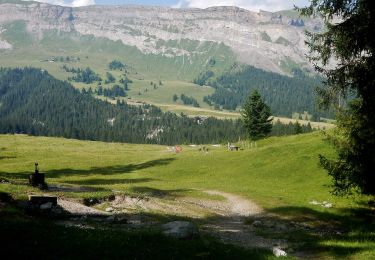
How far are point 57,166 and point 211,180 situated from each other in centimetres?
3399

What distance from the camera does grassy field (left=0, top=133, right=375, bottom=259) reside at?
29303 millimetres

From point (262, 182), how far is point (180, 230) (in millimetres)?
36910

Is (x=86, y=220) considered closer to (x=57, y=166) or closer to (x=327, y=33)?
(x=327, y=33)

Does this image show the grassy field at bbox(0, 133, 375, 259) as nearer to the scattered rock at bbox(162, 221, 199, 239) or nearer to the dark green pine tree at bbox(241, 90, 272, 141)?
the scattered rock at bbox(162, 221, 199, 239)

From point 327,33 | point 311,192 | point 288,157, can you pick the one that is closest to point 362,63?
point 327,33

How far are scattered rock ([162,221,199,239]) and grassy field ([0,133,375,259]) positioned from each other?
21.7ft

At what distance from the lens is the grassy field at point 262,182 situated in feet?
96.1

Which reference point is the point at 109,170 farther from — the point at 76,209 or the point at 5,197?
the point at 5,197

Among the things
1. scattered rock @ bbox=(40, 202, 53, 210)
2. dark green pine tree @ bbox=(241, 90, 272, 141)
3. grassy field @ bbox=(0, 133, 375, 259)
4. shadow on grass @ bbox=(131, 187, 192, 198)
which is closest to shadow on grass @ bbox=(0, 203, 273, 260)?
scattered rock @ bbox=(40, 202, 53, 210)

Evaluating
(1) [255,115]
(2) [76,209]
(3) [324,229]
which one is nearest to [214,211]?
(3) [324,229]

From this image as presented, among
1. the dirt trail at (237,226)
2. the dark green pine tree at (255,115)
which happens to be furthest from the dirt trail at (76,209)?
the dark green pine tree at (255,115)

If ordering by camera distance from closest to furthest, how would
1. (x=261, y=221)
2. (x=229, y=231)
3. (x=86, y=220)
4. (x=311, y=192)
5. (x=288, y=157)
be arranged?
(x=86, y=220) → (x=229, y=231) → (x=261, y=221) → (x=311, y=192) → (x=288, y=157)

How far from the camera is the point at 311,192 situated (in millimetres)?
50312

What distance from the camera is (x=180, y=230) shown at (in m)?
24.5
